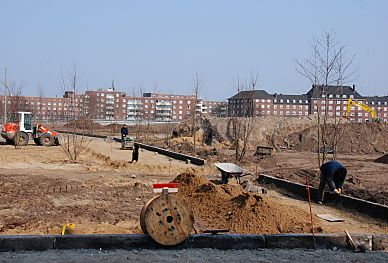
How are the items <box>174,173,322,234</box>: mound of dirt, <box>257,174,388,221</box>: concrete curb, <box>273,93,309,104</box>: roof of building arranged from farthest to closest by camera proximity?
<box>273,93,309,104</box>: roof of building
<box>257,174,388,221</box>: concrete curb
<box>174,173,322,234</box>: mound of dirt

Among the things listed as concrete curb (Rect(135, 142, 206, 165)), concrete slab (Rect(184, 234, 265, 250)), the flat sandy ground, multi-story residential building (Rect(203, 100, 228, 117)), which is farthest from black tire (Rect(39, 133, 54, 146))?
concrete slab (Rect(184, 234, 265, 250))

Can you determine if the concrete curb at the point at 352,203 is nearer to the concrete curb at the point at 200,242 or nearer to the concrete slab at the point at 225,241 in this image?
the concrete curb at the point at 200,242

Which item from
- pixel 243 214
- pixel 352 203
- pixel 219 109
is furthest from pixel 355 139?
pixel 219 109

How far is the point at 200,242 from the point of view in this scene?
7.70 m

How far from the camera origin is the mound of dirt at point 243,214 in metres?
9.43

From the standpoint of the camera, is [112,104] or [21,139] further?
[112,104]

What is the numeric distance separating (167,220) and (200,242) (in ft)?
2.26

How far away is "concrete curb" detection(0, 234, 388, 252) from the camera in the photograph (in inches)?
287

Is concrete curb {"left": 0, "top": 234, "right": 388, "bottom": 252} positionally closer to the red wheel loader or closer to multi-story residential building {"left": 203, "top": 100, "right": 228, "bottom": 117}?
the red wheel loader

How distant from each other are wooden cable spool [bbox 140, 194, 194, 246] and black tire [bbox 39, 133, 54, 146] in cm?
2511

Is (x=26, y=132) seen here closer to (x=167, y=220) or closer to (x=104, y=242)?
(x=104, y=242)

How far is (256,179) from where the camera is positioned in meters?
18.0

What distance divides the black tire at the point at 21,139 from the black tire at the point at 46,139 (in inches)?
36.2

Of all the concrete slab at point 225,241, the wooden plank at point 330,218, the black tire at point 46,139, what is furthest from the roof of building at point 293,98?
the concrete slab at point 225,241
